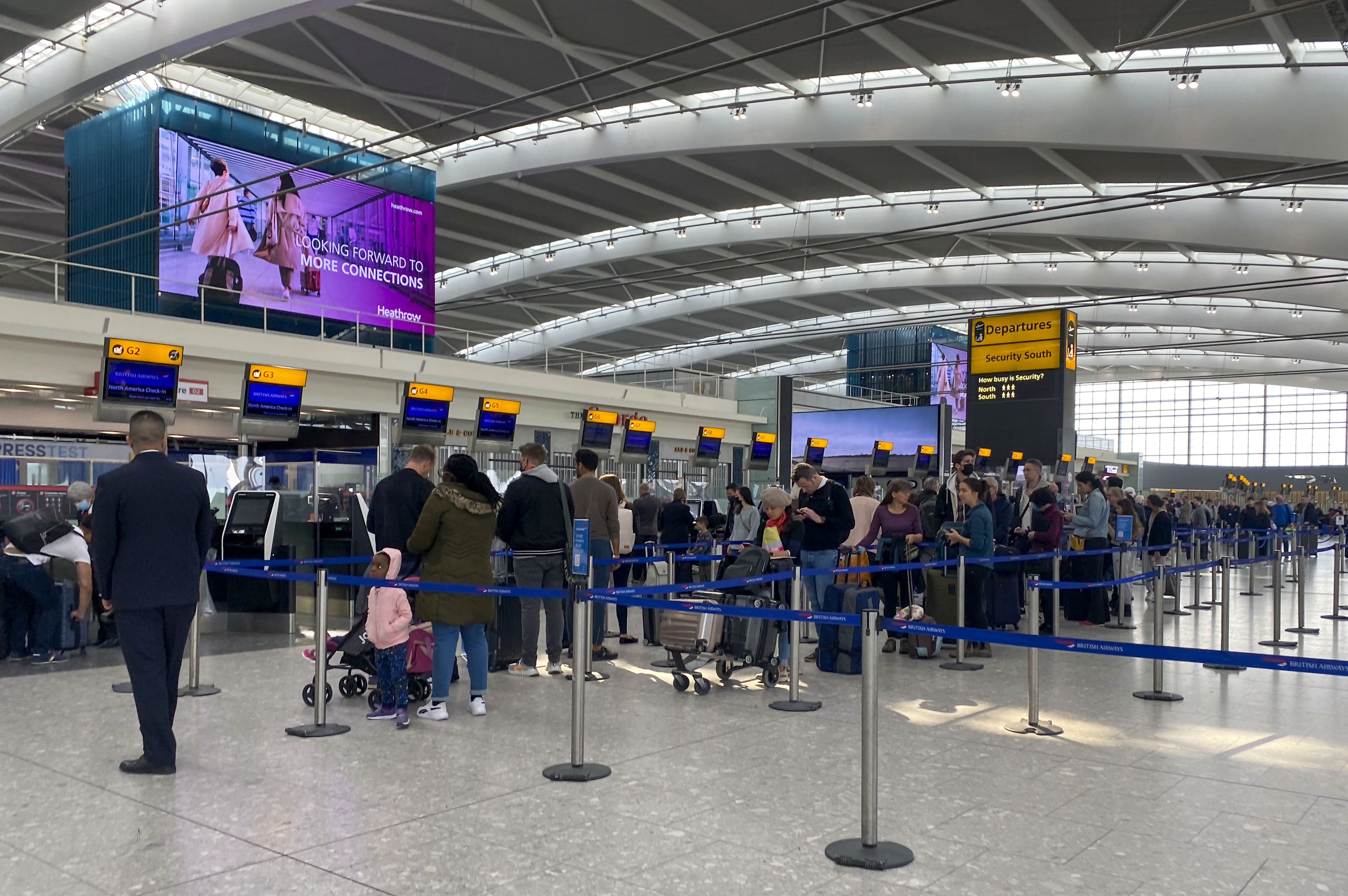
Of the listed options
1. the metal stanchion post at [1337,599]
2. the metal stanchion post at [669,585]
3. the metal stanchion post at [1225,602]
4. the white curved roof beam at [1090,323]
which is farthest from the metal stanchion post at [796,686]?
the white curved roof beam at [1090,323]

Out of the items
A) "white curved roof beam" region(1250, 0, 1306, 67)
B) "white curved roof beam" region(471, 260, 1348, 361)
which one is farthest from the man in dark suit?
"white curved roof beam" region(471, 260, 1348, 361)

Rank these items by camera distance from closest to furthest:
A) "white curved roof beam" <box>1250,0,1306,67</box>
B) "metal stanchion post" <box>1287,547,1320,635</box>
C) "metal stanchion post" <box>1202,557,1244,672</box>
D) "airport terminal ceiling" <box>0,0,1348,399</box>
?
"metal stanchion post" <box>1202,557,1244,672</box>
"metal stanchion post" <box>1287,547,1320,635</box>
"white curved roof beam" <box>1250,0,1306,67</box>
"airport terminal ceiling" <box>0,0,1348,399</box>

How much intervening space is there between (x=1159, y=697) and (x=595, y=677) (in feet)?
13.0

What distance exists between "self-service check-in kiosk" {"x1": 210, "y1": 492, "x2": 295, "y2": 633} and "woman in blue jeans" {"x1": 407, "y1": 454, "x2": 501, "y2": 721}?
14.8 feet

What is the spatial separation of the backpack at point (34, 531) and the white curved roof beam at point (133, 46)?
8588mm

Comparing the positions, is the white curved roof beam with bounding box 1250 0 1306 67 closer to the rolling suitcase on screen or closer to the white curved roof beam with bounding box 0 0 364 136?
the rolling suitcase on screen

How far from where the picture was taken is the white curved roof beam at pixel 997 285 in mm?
29703

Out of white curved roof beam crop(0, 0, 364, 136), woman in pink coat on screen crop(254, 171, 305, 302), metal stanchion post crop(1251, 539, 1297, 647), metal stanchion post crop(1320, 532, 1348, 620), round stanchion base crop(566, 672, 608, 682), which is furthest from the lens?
woman in pink coat on screen crop(254, 171, 305, 302)

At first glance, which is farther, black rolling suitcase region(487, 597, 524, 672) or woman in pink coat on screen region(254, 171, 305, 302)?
woman in pink coat on screen region(254, 171, 305, 302)

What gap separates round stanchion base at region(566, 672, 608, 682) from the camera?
309 inches

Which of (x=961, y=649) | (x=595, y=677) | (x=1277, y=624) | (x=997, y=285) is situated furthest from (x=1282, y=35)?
(x=997, y=285)

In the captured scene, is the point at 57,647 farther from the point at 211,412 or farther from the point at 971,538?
the point at 211,412

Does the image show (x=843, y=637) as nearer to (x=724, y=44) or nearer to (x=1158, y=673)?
(x=1158, y=673)

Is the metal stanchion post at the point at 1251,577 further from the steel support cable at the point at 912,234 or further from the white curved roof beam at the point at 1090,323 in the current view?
the white curved roof beam at the point at 1090,323
